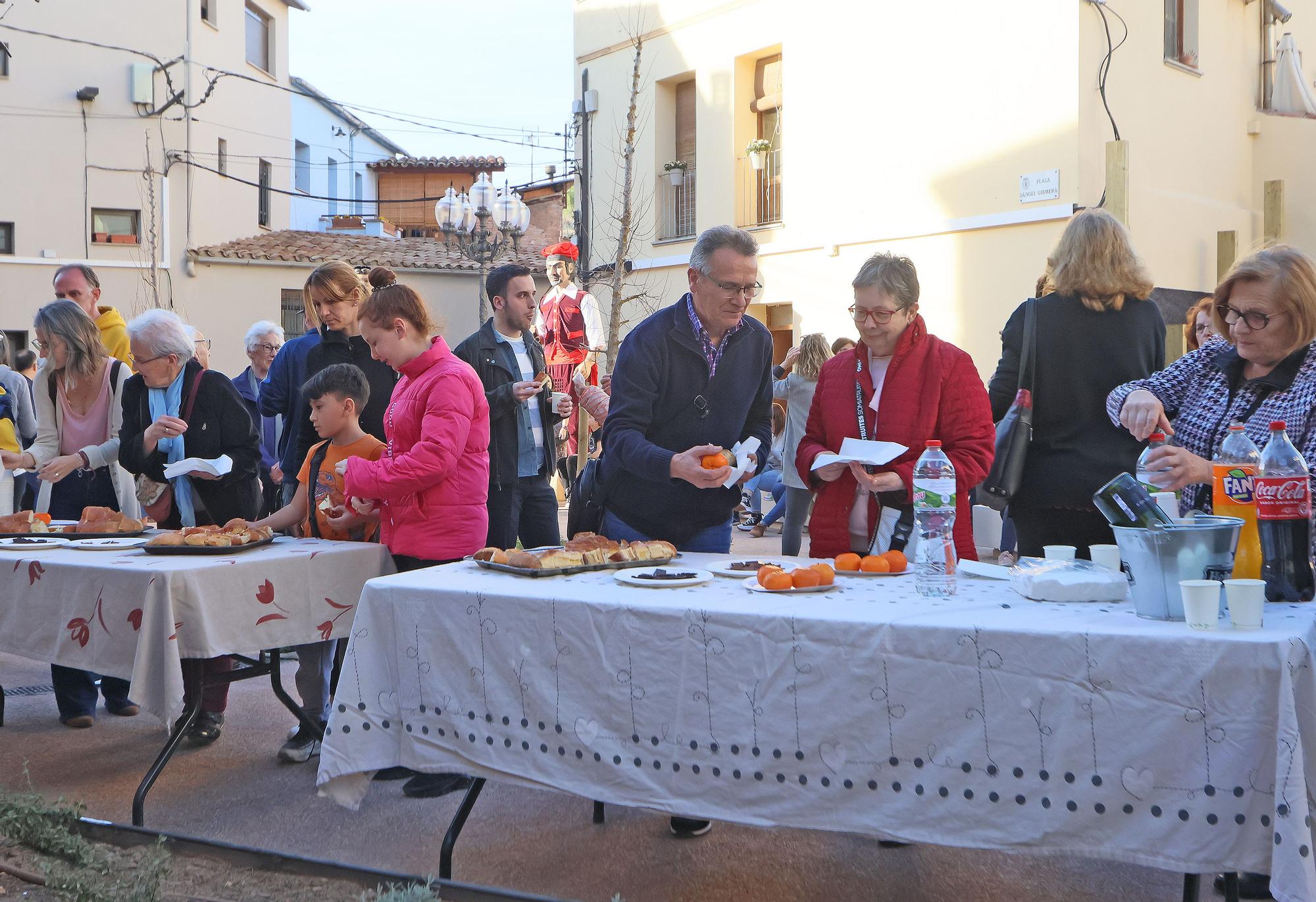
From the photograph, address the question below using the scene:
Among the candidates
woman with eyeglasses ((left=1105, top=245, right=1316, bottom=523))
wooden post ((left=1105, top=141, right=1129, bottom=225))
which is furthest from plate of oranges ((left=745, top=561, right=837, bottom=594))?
wooden post ((left=1105, top=141, right=1129, bottom=225))

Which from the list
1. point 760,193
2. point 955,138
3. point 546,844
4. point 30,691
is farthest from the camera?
point 760,193

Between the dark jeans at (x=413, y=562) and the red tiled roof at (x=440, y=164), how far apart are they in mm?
29279

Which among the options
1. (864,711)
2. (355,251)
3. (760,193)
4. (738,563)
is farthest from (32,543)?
(355,251)

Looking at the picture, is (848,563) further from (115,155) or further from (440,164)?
(440,164)

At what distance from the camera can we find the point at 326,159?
106 ft

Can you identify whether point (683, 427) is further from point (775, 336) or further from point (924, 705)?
point (775, 336)

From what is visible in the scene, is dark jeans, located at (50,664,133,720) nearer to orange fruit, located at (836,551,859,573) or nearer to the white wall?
orange fruit, located at (836,551,859,573)

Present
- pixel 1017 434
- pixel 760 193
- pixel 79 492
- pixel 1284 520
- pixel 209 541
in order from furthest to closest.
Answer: pixel 760 193, pixel 79 492, pixel 209 541, pixel 1017 434, pixel 1284 520

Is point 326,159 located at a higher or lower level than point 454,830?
higher

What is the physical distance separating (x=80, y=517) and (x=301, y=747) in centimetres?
158

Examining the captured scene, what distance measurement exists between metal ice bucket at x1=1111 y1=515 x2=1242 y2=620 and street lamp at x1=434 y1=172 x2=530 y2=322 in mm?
12563

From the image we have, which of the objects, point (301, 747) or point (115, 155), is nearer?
point (301, 747)

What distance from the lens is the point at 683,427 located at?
3549 millimetres

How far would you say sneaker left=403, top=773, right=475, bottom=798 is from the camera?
3.81 m
